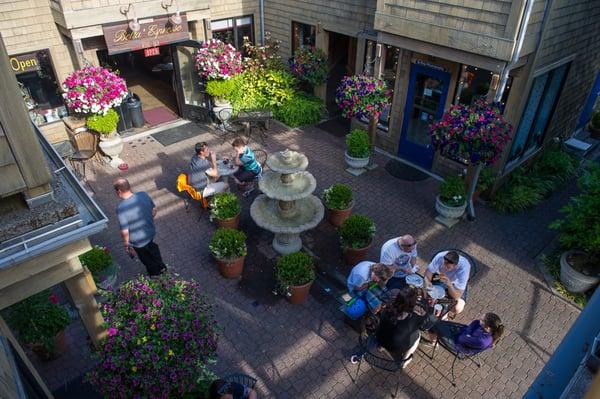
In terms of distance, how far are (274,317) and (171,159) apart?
20.1 feet

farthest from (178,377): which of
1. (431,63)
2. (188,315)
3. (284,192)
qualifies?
(431,63)

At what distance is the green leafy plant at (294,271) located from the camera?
710 cm

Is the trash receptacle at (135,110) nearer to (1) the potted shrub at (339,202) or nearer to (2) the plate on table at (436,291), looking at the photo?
(1) the potted shrub at (339,202)

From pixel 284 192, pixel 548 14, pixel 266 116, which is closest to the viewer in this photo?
pixel 284 192

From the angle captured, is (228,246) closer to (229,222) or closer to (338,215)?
(229,222)

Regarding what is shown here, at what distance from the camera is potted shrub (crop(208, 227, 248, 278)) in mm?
7578

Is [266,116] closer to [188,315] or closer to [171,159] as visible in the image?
[171,159]

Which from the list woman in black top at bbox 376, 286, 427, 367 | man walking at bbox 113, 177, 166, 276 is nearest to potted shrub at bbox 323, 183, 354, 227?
woman in black top at bbox 376, 286, 427, 367

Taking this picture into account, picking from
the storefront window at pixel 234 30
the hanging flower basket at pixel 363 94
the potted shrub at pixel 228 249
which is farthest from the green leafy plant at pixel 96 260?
the storefront window at pixel 234 30

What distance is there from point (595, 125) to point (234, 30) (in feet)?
37.9

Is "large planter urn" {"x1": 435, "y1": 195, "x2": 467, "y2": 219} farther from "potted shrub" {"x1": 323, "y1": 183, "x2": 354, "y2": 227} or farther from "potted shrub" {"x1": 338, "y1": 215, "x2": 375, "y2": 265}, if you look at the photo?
"potted shrub" {"x1": 338, "y1": 215, "x2": 375, "y2": 265}

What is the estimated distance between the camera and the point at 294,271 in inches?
280

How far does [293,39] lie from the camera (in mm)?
14086

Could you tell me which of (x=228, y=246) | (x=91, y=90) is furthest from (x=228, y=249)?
(x=91, y=90)
